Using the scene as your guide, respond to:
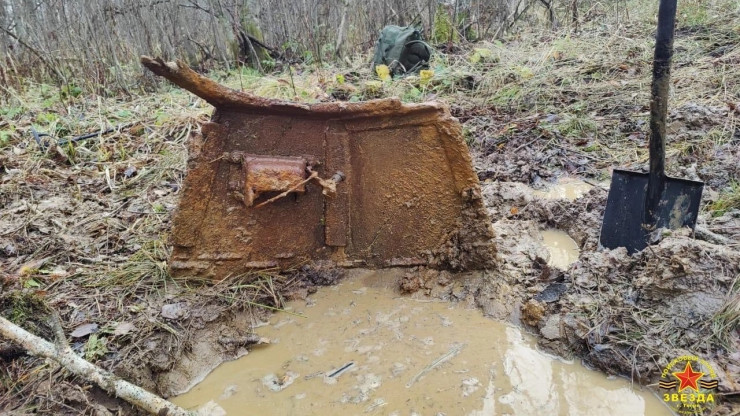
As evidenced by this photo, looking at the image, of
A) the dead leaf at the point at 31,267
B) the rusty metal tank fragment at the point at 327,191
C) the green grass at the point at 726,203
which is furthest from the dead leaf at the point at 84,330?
the green grass at the point at 726,203

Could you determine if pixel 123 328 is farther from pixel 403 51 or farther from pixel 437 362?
pixel 403 51

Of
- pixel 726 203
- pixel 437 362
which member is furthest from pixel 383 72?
pixel 437 362

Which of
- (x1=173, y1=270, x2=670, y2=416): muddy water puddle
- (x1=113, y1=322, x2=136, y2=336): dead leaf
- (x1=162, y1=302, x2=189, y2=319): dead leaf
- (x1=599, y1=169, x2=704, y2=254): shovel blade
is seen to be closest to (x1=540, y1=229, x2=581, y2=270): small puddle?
(x1=599, y1=169, x2=704, y2=254): shovel blade

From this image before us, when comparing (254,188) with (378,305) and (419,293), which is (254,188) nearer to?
(378,305)

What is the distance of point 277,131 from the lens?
2.25 meters

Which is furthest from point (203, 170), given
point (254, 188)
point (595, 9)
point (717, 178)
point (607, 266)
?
point (595, 9)

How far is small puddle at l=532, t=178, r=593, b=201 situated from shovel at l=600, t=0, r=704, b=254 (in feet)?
2.43

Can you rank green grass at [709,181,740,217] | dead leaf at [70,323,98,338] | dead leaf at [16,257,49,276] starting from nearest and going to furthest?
dead leaf at [70,323,98,338]
dead leaf at [16,257,49,276]
green grass at [709,181,740,217]

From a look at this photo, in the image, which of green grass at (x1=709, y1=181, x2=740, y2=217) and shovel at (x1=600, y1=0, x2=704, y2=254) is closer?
shovel at (x1=600, y1=0, x2=704, y2=254)

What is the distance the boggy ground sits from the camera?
73.6 inches

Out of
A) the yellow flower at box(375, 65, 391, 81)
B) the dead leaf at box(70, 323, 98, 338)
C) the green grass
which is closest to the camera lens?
the dead leaf at box(70, 323, 98, 338)

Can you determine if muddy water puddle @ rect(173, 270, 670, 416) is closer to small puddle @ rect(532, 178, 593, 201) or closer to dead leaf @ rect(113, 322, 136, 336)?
dead leaf @ rect(113, 322, 136, 336)

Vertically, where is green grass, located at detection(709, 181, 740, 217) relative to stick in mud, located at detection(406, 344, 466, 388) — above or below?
above

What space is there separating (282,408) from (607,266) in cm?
162
